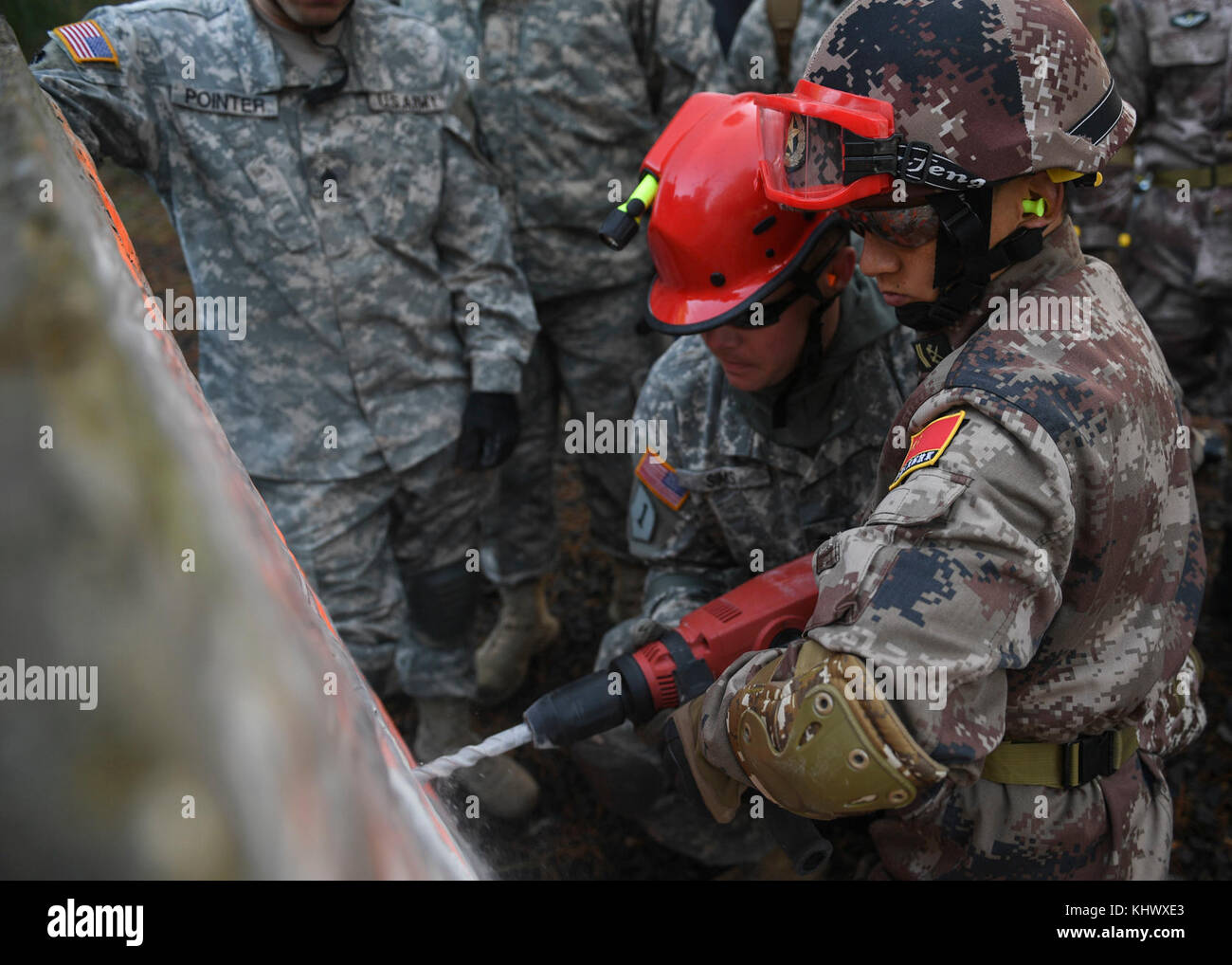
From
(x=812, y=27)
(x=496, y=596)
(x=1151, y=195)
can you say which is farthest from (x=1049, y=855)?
(x=812, y=27)

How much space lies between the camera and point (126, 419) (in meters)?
0.35

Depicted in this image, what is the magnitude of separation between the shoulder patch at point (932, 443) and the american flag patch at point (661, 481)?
3.55 ft

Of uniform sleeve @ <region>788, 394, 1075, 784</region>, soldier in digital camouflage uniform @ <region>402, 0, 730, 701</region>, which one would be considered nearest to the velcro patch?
soldier in digital camouflage uniform @ <region>402, 0, 730, 701</region>

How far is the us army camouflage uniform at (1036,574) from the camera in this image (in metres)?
1.25

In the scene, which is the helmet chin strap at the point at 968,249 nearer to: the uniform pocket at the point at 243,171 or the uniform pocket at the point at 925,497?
the uniform pocket at the point at 925,497

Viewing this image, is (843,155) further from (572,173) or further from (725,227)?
(572,173)

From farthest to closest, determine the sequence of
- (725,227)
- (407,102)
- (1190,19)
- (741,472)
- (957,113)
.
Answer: (1190,19) → (407,102) → (741,472) → (725,227) → (957,113)

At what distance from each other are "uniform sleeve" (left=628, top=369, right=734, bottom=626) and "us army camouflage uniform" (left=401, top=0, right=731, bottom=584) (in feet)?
4.80

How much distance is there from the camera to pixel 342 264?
287 cm

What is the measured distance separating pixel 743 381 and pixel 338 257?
1.33 meters

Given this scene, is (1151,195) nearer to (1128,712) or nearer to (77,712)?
(1128,712)

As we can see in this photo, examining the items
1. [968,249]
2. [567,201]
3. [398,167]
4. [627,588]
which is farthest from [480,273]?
[968,249]

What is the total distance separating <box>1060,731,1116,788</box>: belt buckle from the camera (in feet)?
5.63

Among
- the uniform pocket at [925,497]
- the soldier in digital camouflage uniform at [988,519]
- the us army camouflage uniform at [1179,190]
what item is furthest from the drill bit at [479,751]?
the us army camouflage uniform at [1179,190]
